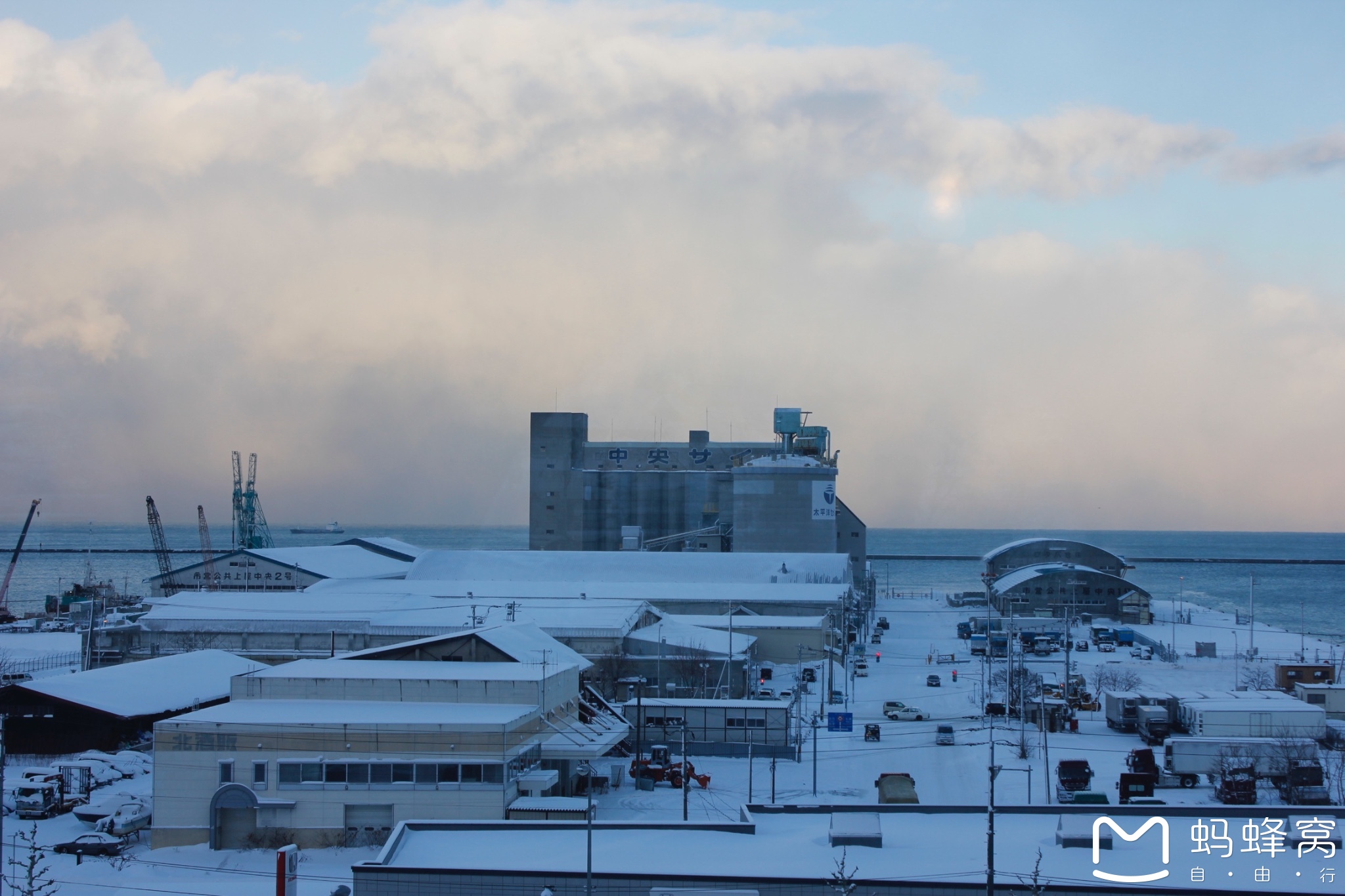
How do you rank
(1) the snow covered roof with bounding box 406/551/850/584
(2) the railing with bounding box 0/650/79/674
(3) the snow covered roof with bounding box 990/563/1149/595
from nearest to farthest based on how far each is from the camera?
(2) the railing with bounding box 0/650/79/674 < (1) the snow covered roof with bounding box 406/551/850/584 < (3) the snow covered roof with bounding box 990/563/1149/595

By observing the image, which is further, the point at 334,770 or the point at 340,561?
the point at 340,561

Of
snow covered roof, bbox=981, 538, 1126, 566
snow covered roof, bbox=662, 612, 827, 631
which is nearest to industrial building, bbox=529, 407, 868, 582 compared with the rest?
snow covered roof, bbox=981, 538, 1126, 566

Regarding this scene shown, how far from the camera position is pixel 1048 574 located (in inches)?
2015

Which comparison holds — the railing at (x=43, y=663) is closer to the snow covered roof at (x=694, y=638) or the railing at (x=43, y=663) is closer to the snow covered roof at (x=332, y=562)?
the snow covered roof at (x=332, y=562)

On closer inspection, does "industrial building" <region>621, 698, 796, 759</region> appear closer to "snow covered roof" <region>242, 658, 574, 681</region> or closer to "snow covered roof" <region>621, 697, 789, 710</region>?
"snow covered roof" <region>621, 697, 789, 710</region>

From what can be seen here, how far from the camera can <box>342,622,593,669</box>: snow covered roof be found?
68.2 ft

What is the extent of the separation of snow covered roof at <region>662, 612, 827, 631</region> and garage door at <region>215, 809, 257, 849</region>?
19.5 m

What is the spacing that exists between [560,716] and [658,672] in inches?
314

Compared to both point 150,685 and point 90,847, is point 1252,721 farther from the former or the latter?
point 150,685

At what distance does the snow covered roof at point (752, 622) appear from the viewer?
35.5 metres

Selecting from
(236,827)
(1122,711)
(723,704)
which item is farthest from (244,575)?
(1122,711)

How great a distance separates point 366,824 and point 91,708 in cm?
837

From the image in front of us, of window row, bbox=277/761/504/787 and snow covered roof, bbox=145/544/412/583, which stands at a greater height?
snow covered roof, bbox=145/544/412/583

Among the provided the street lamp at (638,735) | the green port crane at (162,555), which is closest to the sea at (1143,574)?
the green port crane at (162,555)
